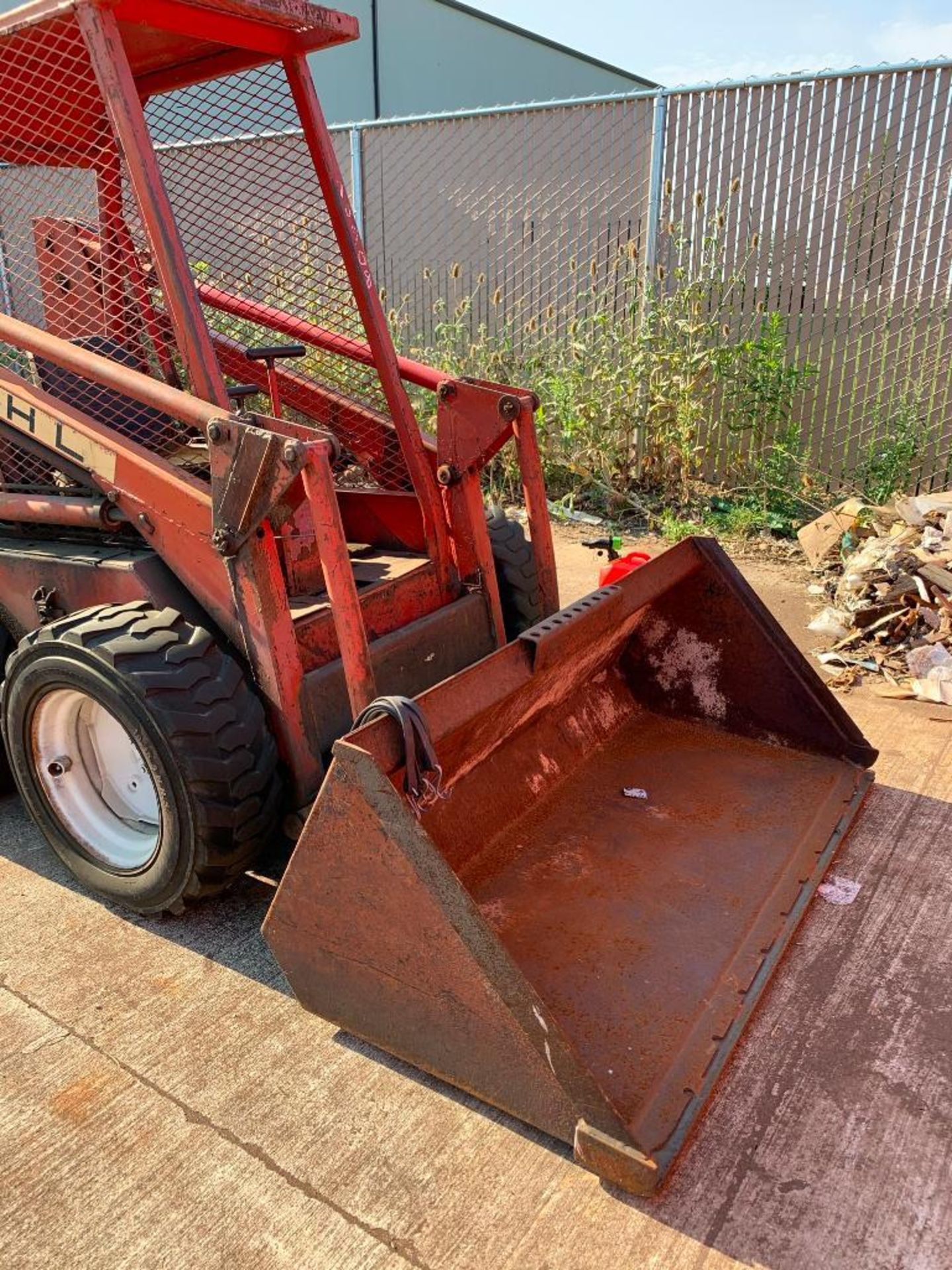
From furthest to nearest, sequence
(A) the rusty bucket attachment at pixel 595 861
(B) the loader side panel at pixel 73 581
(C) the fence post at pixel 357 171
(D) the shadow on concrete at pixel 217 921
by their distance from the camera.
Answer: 1. (C) the fence post at pixel 357 171
2. (B) the loader side panel at pixel 73 581
3. (D) the shadow on concrete at pixel 217 921
4. (A) the rusty bucket attachment at pixel 595 861

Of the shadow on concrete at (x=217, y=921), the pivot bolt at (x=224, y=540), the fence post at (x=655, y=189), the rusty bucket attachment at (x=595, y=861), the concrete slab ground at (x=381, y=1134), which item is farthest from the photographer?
the fence post at (x=655, y=189)

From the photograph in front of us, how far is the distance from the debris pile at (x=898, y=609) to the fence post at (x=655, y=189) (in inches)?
95.0

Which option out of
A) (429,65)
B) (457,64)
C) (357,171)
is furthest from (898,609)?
(457,64)

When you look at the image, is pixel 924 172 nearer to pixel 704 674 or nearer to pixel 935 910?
pixel 704 674

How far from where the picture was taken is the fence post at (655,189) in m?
6.71

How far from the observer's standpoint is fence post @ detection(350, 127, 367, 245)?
8078mm

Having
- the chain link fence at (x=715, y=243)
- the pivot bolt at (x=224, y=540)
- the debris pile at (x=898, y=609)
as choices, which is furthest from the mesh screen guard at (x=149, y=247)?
the chain link fence at (x=715, y=243)

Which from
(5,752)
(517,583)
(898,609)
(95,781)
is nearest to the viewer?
(95,781)

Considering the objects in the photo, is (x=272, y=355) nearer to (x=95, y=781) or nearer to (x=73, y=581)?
(x=73, y=581)

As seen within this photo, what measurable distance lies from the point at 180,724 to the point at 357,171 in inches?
271

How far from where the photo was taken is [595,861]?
2832 mm

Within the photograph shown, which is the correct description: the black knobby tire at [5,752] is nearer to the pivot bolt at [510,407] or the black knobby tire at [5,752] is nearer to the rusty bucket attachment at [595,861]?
the rusty bucket attachment at [595,861]

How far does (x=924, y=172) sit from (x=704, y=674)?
426 cm

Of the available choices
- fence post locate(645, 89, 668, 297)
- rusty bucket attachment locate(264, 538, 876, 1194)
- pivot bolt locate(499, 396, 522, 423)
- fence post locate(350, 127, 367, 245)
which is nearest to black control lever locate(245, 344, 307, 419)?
pivot bolt locate(499, 396, 522, 423)
